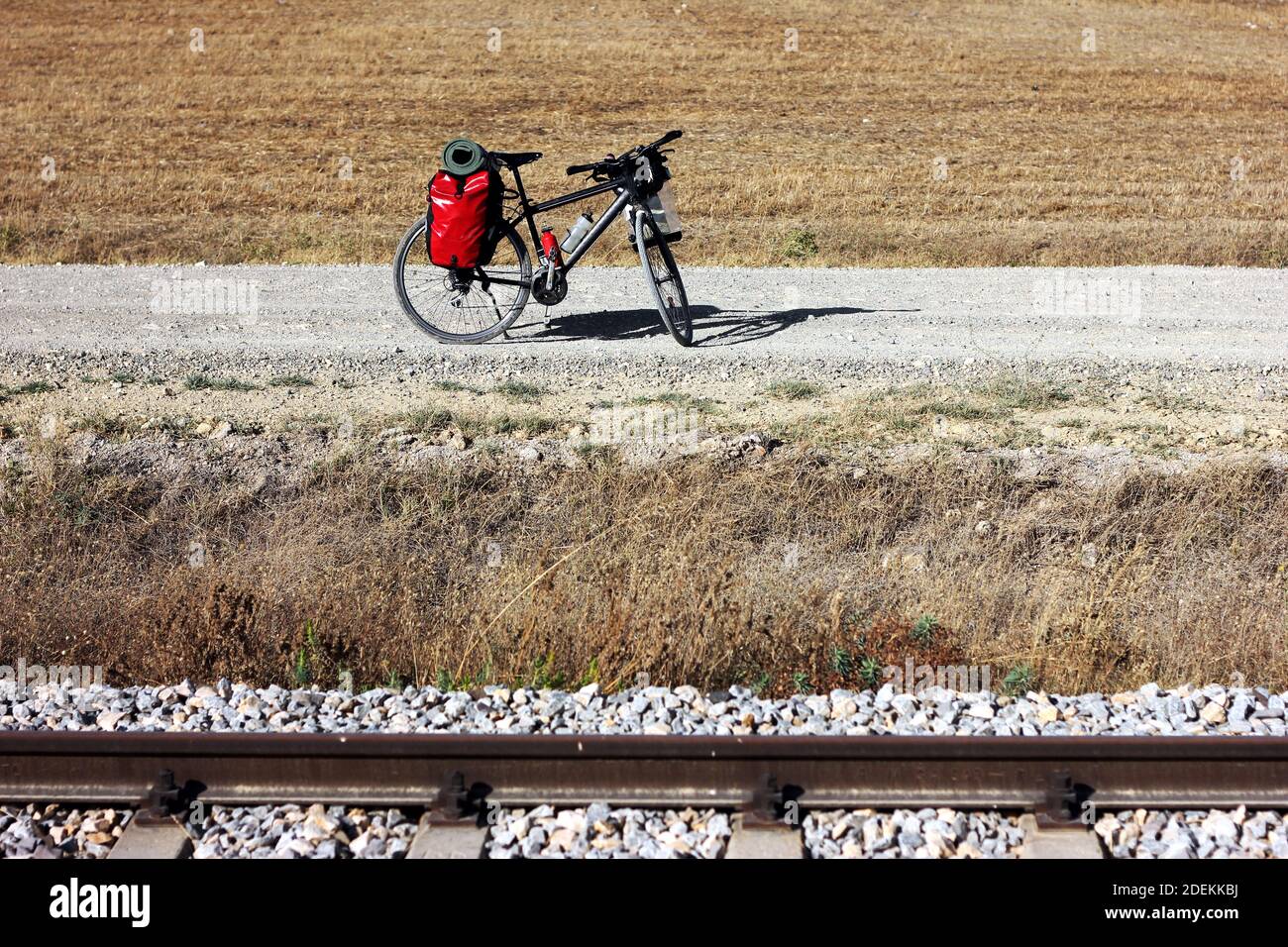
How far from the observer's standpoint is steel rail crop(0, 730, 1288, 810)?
416 cm

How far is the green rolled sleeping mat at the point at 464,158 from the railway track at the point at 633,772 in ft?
16.2

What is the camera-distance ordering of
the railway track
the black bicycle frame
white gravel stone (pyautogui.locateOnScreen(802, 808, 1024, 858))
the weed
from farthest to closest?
the black bicycle frame → the weed → the railway track → white gravel stone (pyautogui.locateOnScreen(802, 808, 1024, 858))

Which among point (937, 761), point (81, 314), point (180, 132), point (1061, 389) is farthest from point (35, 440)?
point (180, 132)

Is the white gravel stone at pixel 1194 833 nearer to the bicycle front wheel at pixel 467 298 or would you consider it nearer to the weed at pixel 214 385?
the bicycle front wheel at pixel 467 298

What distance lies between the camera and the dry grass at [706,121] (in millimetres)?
14328

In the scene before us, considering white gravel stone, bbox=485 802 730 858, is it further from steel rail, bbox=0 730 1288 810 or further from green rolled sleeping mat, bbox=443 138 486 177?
green rolled sleeping mat, bbox=443 138 486 177

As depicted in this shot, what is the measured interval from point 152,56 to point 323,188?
13800 mm

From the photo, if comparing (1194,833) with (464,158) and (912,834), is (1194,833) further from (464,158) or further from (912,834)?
(464,158)

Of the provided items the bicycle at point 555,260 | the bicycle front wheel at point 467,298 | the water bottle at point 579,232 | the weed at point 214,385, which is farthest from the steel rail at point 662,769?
the water bottle at point 579,232

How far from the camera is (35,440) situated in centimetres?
742

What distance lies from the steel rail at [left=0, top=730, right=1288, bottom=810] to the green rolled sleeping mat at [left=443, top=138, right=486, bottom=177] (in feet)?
16.3

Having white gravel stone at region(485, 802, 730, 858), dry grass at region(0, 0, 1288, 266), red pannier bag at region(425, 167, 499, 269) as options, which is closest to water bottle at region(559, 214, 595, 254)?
red pannier bag at region(425, 167, 499, 269)

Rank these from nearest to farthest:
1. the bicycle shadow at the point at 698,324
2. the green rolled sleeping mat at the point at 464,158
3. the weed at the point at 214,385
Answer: the green rolled sleeping mat at the point at 464,158
the weed at the point at 214,385
the bicycle shadow at the point at 698,324

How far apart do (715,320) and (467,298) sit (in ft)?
6.33
